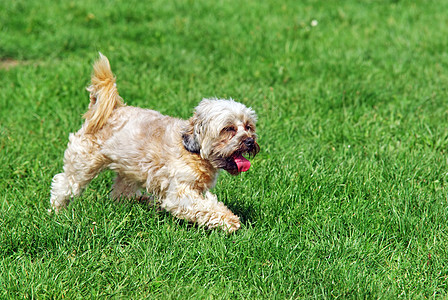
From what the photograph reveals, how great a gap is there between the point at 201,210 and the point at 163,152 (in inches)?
25.9

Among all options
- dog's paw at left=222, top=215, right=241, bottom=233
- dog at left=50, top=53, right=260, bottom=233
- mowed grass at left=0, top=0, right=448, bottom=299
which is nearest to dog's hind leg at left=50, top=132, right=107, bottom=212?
dog at left=50, top=53, right=260, bottom=233

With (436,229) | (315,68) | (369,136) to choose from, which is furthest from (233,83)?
(436,229)

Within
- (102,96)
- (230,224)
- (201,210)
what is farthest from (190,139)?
(102,96)

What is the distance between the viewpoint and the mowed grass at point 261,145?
4086mm

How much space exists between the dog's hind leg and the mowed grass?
17 centimetres

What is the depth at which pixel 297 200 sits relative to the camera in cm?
513

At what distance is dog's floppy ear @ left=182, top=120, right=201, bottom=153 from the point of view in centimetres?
458

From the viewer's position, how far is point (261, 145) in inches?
248

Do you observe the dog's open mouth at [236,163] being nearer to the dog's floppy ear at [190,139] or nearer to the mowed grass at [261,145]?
the dog's floppy ear at [190,139]

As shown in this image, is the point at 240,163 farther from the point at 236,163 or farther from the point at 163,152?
the point at 163,152

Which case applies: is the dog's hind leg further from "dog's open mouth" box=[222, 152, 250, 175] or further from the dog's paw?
the dog's paw

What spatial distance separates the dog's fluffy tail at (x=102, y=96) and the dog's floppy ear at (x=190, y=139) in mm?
882

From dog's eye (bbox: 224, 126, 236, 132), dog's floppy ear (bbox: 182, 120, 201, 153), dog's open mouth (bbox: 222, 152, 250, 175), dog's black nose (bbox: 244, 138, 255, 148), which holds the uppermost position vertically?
dog's eye (bbox: 224, 126, 236, 132)

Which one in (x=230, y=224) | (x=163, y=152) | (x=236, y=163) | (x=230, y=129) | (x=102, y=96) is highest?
(x=230, y=129)
